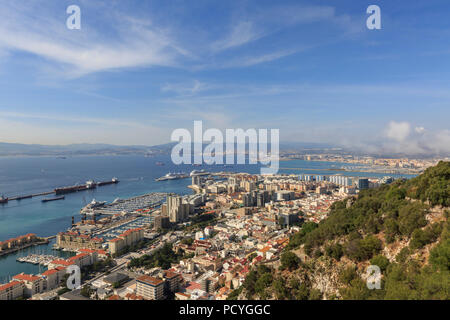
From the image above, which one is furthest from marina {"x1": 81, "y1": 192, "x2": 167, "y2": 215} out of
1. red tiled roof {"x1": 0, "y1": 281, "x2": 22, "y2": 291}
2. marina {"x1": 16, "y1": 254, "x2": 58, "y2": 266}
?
red tiled roof {"x1": 0, "y1": 281, "x2": 22, "y2": 291}

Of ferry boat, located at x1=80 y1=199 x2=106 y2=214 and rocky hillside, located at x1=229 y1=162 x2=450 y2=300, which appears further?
ferry boat, located at x1=80 y1=199 x2=106 y2=214

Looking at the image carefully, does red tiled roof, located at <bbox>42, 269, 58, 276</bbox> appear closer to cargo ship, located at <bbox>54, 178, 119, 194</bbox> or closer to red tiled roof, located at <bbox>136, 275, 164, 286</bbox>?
red tiled roof, located at <bbox>136, 275, 164, 286</bbox>

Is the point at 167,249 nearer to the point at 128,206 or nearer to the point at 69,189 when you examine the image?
the point at 128,206

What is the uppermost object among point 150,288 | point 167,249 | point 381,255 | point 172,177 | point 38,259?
point 381,255

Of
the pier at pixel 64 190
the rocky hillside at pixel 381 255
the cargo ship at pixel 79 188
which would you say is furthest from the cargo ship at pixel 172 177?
the rocky hillside at pixel 381 255

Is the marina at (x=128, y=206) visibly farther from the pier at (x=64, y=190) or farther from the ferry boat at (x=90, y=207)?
the pier at (x=64, y=190)

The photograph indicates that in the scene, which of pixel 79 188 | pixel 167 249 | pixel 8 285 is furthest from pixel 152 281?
pixel 79 188
